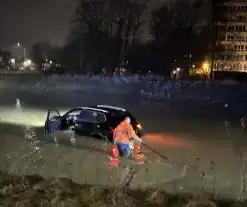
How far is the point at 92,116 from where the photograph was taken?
15695mm

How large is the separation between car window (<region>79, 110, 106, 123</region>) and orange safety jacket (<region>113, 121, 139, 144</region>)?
2.49 meters

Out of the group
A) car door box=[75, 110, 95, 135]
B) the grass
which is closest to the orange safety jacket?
car door box=[75, 110, 95, 135]

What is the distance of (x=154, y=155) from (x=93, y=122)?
3.19 m

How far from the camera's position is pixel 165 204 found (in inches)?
327

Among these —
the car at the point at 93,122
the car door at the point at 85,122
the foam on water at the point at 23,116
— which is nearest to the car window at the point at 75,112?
the car at the point at 93,122

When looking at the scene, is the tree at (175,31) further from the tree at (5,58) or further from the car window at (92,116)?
the tree at (5,58)

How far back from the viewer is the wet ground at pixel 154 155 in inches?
413

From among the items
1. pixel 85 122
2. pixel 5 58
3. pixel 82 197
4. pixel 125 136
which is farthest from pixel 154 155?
pixel 5 58

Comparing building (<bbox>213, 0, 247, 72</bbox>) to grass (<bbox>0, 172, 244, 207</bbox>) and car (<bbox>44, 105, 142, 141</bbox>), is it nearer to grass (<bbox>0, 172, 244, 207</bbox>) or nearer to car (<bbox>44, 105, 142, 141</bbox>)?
car (<bbox>44, 105, 142, 141</bbox>)

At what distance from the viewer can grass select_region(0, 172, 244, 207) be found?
7.97 m

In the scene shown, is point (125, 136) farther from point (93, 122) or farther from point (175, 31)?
point (175, 31)

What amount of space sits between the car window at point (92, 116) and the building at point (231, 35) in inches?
2191

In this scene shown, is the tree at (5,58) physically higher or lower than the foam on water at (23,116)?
higher

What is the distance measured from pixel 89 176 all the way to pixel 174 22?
2167 inches
